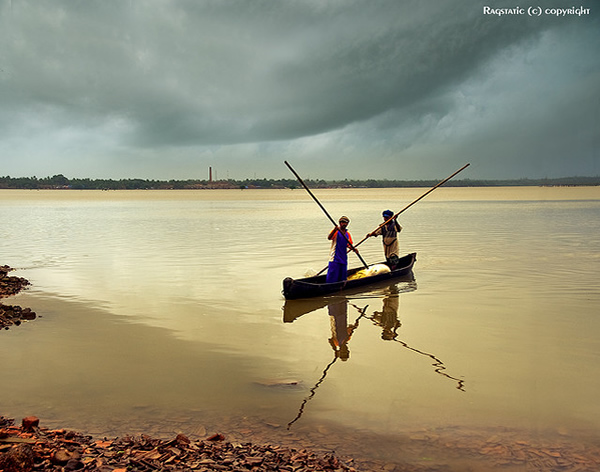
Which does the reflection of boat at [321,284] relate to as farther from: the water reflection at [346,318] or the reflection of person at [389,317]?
the reflection of person at [389,317]

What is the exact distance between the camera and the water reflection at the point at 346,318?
793 centimetres

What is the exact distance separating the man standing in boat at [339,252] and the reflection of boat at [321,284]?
266mm

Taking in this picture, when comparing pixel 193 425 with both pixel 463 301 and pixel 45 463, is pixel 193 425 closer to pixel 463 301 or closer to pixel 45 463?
pixel 45 463

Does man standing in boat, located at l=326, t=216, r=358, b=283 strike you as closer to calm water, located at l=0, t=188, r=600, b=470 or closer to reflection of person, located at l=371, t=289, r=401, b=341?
calm water, located at l=0, t=188, r=600, b=470

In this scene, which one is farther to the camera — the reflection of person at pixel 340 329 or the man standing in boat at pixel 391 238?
the man standing in boat at pixel 391 238

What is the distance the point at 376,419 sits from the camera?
244 inches

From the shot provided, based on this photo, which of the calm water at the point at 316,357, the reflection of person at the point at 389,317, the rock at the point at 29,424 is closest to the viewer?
the rock at the point at 29,424

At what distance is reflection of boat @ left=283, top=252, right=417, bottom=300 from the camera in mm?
12680

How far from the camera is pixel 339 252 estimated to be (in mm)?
13797

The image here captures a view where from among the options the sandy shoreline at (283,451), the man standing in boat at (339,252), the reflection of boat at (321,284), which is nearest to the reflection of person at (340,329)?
the reflection of boat at (321,284)

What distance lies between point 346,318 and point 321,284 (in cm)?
191

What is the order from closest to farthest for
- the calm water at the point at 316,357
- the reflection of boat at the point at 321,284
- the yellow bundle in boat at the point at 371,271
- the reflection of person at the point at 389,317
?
the calm water at the point at 316,357 → the reflection of person at the point at 389,317 → the reflection of boat at the point at 321,284 → the yellow bundle in boat at the point at 371,271

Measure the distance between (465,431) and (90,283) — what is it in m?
12.1

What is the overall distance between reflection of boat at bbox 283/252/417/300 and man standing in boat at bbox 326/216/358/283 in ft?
0.87
